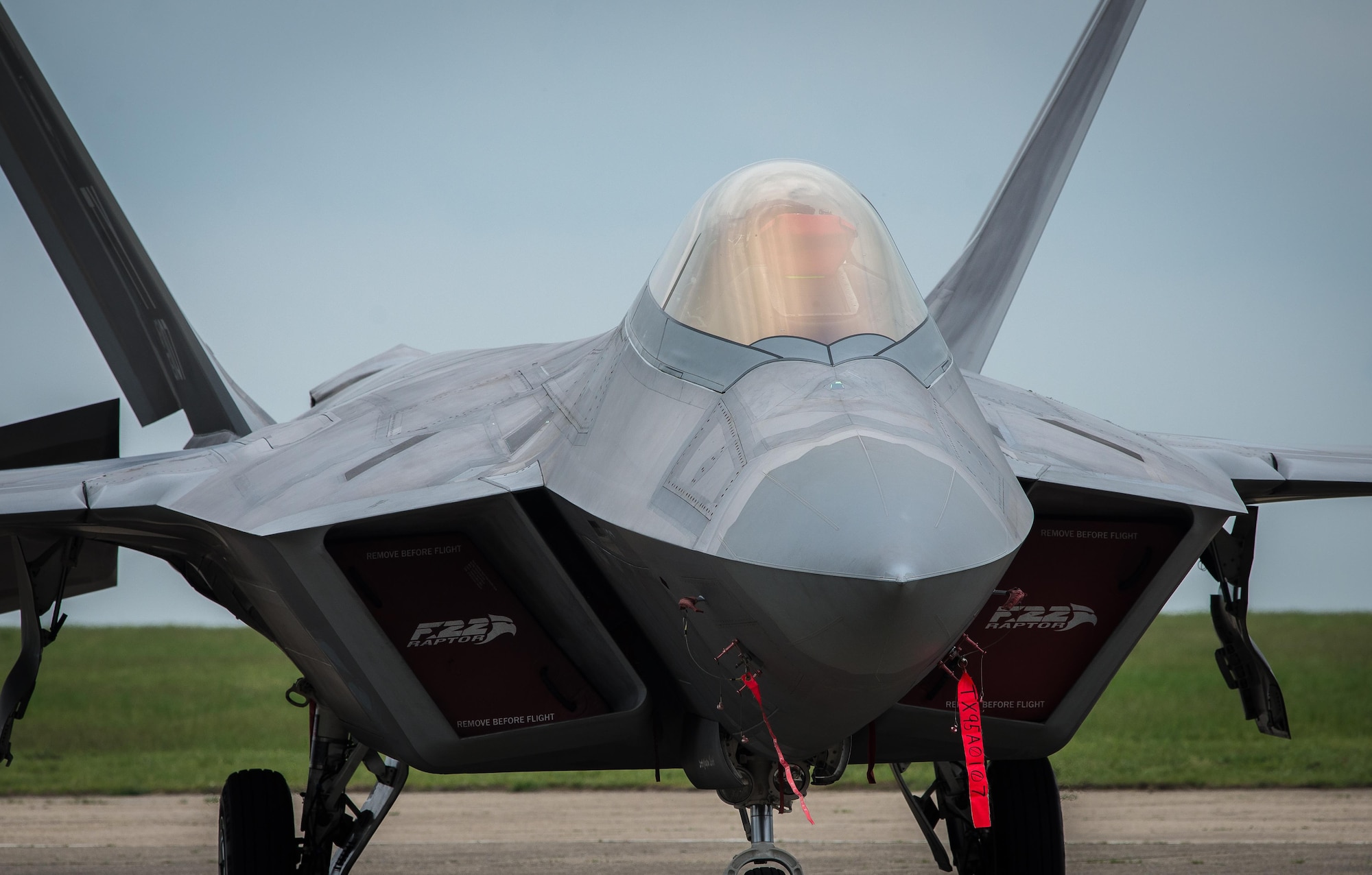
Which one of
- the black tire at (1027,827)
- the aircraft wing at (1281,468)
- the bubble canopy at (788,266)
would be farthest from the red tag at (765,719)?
the aircraft wing at (1281,468)

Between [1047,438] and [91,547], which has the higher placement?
[1047,438]

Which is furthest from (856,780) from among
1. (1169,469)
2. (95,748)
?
(1169,469)

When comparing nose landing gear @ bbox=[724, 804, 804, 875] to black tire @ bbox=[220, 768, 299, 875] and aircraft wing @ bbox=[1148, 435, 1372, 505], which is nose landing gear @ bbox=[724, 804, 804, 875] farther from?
black tire @ bbox=[220, 768, 299, 875]

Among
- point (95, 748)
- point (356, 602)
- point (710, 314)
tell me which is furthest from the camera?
point (95, 748)

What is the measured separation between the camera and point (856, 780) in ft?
46.5

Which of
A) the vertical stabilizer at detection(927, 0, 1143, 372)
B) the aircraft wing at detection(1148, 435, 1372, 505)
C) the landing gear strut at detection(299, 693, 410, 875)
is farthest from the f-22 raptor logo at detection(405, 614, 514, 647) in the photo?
the vertical stabilizer at detection(927, 0, 1143, 372)

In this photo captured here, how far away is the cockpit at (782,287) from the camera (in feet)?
11.6

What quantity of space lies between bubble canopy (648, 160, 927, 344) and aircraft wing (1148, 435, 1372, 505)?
1888 mm

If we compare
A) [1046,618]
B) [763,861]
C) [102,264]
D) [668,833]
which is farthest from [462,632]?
[668,833]

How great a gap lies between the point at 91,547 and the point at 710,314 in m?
3.93

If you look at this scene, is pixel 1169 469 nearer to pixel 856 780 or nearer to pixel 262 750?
pixel 856 780

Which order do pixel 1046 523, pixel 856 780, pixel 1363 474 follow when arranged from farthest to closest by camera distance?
pixel 856 780, pixel 1363 474, pixel 1046 523

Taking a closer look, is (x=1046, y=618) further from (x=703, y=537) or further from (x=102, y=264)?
(x=102, y=264)

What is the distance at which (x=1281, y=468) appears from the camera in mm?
5441
